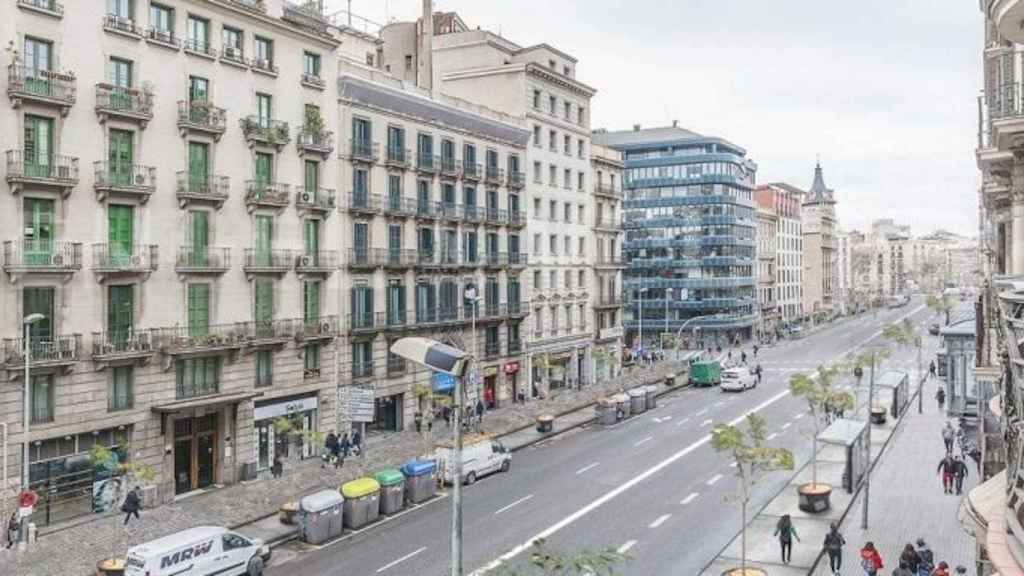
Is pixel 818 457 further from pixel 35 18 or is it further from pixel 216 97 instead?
pixel 35 18

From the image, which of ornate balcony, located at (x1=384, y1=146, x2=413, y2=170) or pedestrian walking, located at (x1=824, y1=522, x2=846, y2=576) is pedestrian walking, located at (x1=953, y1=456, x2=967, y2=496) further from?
ornate balcony, located at (x1=384, y1=146, x2=413, y2=170)

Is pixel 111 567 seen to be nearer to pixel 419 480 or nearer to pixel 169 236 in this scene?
pixel 419 480

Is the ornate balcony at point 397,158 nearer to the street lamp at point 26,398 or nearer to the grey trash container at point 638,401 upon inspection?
the grey trash container at point 638,401

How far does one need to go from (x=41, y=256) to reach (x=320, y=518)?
14.2 m

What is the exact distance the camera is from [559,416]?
58.8 m

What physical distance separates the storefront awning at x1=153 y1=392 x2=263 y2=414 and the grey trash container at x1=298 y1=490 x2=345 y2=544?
873 centimetres

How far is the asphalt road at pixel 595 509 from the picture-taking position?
29.7 m

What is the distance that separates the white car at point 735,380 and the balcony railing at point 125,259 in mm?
46163

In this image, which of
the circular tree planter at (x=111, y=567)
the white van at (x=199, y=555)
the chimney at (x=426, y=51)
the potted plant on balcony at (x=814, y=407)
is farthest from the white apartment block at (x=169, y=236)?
the potted plant on balcony at (x=814, y=407)

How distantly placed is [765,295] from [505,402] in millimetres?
77630

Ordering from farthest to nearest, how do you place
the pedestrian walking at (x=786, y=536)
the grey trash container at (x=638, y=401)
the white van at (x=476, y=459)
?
the grey trash container at (x=638, y=401), the white van at (x=476, y=459), the pedestrian walking at (x=786, y=536)

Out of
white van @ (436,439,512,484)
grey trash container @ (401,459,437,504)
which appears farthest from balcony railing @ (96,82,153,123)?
white van @ (436,439,512,484)

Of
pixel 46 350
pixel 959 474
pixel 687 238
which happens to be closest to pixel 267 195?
pixel 46 350

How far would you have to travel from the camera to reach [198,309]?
39625 millimetres
